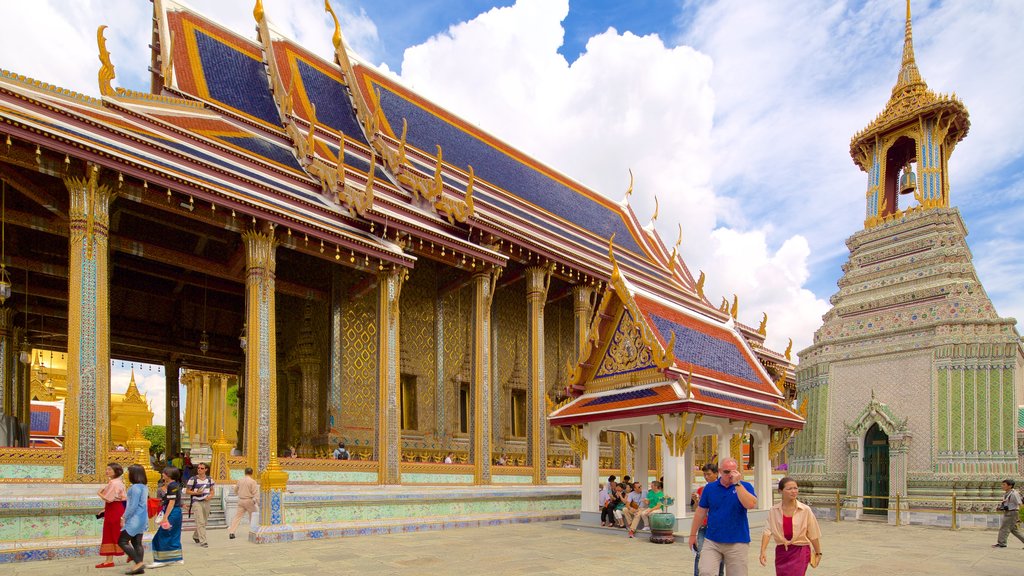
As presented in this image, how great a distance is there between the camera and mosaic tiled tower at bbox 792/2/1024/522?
1862cm

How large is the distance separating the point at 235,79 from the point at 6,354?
8.72 meters

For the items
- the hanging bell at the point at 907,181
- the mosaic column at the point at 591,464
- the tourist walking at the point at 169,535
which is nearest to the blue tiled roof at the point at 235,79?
the mosaic column at the point at 591,464

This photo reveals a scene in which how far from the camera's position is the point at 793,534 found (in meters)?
5.18

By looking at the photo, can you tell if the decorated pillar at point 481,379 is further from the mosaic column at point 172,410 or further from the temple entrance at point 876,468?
the temple entrance at point 876,468

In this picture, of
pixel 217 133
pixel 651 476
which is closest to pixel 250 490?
pixel 217 133

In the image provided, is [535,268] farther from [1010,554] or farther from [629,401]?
[1010,554]

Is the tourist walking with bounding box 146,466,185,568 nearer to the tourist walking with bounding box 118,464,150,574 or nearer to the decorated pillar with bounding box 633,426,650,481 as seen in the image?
the tourist walking with bounding box 118,464,150,574

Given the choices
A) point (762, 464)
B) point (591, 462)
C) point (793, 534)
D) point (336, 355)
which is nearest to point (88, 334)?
point (336, 355)

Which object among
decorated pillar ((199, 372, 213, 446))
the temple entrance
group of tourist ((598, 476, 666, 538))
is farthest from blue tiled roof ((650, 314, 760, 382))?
decorated pillar ((199, 372, 213, 446))

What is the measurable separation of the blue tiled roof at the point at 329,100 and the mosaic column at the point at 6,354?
353 inches

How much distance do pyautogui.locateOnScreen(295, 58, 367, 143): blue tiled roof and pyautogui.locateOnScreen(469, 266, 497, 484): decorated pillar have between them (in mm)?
5678

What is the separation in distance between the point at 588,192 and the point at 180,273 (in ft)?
52.0

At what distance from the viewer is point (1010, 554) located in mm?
11219

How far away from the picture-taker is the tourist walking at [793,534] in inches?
203
